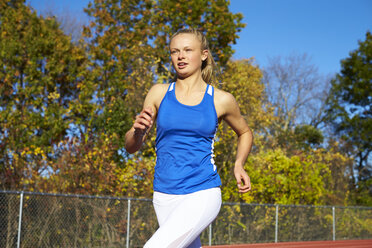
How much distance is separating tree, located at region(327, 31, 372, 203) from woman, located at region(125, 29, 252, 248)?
22.2 m

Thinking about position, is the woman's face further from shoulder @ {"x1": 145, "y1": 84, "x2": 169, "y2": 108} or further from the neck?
shoulder @ {"x1": 145, "y1": 84, "x2": 169, "y2": 108}

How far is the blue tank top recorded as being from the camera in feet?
8.32

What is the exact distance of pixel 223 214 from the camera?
39.1 ft

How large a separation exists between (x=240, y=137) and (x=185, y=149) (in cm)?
56

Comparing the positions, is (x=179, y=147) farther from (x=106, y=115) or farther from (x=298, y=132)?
(x=298, y=132)

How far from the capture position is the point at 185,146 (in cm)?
256

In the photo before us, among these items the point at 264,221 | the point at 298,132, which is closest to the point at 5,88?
the point at 264,221

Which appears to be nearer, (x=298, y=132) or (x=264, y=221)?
(x=264, y=221)

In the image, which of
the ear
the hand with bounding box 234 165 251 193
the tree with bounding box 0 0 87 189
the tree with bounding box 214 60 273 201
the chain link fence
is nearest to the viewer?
the hand with bounding box 234 165 251 193

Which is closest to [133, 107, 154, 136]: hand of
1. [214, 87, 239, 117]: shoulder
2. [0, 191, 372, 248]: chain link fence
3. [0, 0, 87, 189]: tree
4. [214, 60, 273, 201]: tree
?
[214, 87, 239, 117]: shoulder

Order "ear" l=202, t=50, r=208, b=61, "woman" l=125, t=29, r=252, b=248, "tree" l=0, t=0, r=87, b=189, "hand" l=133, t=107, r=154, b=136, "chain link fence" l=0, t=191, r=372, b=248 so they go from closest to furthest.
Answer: "hand" l=133, t=107, r=154, b=136 → "woman" l=125, t=29, r=252, b=248 → "ear" l=202, t=50, r=208, b=61 → "chain link fence" l=0, t=191, r=372, b=248 → "tree" l=0, t=0, r=87, b=189

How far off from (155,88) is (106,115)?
33.2 feet

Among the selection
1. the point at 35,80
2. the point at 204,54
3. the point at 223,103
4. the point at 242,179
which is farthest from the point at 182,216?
the point at 35,80

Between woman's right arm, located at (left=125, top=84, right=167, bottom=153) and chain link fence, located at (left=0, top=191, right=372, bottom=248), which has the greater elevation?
woman's right arm, located at (left=125, top=84, right=167, bottom=153)
